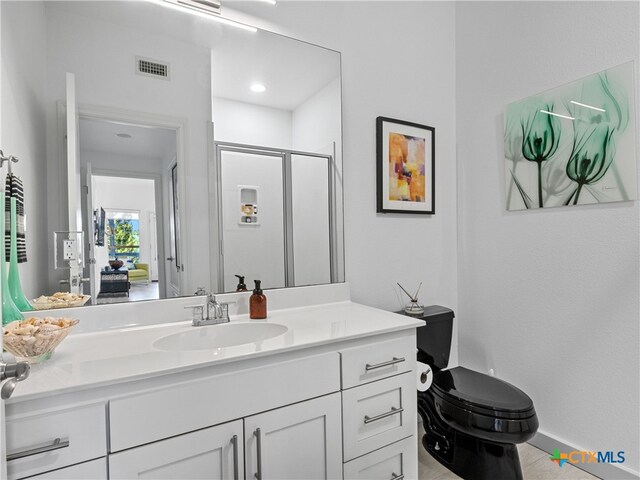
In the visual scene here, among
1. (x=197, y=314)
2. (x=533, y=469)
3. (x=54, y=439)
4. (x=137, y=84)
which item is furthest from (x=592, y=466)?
(x=137, y=84)

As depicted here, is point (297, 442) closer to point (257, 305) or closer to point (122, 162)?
point (257, 305)

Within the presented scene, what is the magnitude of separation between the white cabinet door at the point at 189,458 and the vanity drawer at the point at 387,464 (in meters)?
0.42

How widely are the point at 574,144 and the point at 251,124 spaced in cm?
153

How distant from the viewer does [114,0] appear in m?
1.37

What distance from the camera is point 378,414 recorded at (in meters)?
1.28

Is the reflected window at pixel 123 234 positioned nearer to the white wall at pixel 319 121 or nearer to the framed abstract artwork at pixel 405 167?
the white wall at pixel 319 121

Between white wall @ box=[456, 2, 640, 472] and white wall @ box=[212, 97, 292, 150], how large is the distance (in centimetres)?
124

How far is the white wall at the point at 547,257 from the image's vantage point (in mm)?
1567

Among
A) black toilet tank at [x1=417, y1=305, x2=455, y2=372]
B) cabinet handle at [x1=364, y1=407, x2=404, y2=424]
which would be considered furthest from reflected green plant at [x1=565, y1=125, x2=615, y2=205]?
cabinet handle at [x1=364, y1=407, x2=404, y2=424]

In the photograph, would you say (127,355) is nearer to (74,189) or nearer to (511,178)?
(74,189)

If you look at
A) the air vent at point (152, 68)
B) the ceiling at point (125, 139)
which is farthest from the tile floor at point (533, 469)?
the air vent at point (152, 68)

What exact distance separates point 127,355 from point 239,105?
1112 millimetres

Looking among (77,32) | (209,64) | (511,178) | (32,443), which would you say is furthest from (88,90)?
(511,178)

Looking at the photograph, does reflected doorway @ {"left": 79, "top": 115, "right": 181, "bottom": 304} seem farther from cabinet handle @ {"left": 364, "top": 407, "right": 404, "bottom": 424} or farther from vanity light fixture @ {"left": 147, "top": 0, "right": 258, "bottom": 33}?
cabinet handle @ {"left": 364, "top": 407, "right": 404, "bottom": 424}
